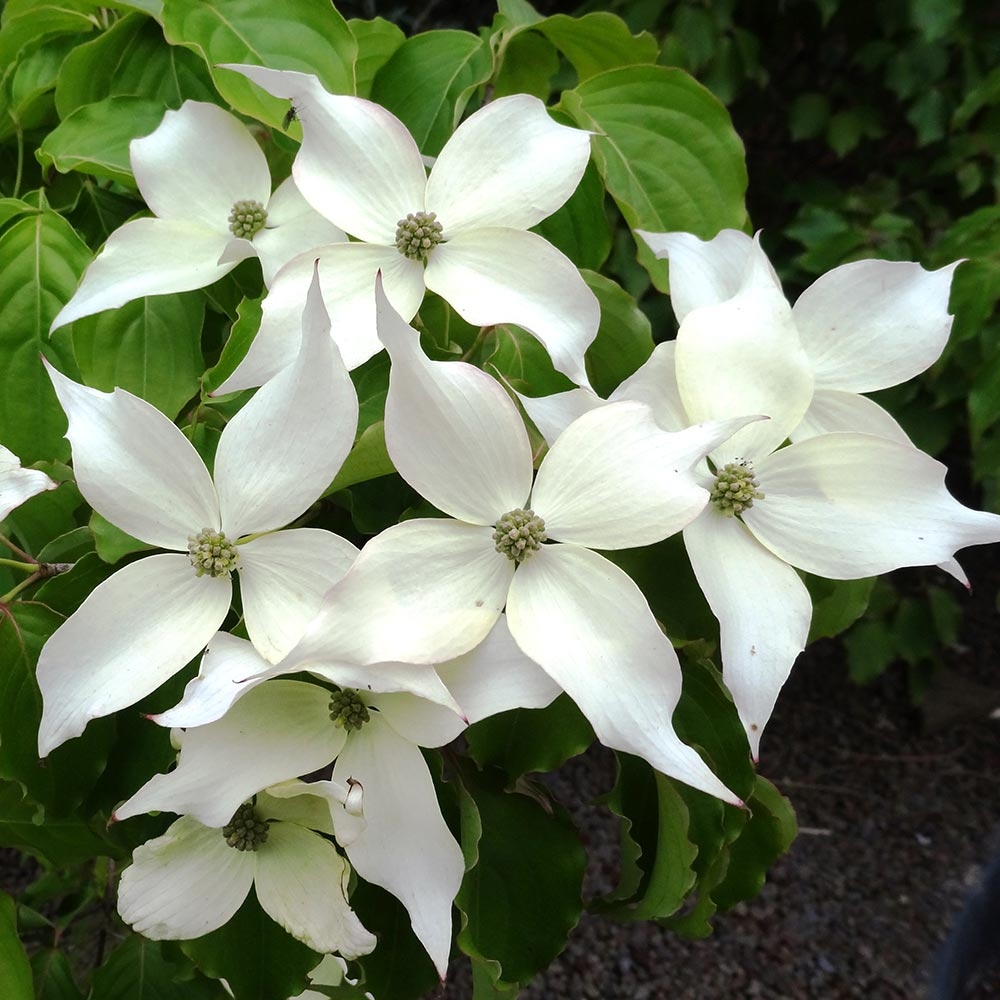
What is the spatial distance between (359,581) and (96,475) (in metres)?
0.10

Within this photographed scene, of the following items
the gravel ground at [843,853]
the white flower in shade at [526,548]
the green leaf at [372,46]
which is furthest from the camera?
the gravel ground at [843,853]

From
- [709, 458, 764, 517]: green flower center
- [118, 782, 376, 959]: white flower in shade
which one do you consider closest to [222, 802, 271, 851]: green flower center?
[118, 782, 376, 959]: white flower in shade

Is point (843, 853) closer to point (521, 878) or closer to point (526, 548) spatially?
point (521, 878)

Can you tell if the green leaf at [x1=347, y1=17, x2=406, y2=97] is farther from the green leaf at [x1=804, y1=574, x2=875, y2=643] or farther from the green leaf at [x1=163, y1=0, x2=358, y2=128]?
the green leaf at [x1=804, y1=574, x2=875, y2=643]

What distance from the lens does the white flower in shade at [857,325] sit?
37 centimetres

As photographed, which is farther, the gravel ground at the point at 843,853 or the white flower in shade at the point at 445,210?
the gravel ground at the point at 843,853

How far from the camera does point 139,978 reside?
0.53m

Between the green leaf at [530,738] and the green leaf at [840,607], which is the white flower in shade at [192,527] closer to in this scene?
the green leaf at [530,738]

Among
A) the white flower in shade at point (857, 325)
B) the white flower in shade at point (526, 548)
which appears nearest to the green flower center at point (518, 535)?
the white flower in shade at point (526, 548)

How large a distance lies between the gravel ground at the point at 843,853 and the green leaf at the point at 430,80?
102 centimetres

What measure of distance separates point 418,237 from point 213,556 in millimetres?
141

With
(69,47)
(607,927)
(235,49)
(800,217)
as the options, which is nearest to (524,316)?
(235,49)

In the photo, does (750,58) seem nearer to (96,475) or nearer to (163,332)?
(163,332)

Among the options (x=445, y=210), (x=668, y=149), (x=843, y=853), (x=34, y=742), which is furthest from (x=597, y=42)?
(x=843, y=853)
